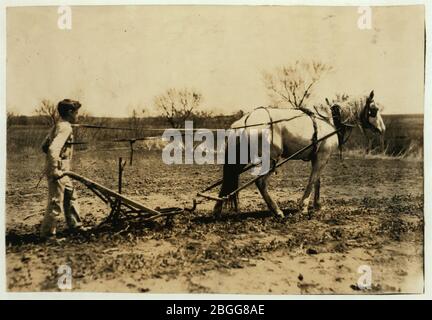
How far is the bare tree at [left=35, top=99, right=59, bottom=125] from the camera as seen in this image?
16.5 ft

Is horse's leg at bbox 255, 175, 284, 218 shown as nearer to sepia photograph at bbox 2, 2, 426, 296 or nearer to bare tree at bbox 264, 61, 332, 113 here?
sepia photograph at bbox 2, 2, 426, 296

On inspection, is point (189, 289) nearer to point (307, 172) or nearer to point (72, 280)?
point (72, 280)

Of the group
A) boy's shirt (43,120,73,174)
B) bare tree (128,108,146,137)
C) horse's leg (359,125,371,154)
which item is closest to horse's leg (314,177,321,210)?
horse's leg (359,125,371,154)

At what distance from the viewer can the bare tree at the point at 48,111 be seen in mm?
5016

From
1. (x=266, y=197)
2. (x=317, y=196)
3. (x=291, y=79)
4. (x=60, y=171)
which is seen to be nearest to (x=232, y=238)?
(x=266, y=197)

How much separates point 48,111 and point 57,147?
1.73 ft

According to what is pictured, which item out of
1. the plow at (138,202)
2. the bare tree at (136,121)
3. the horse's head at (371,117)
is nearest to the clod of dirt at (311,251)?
the plow at (138,202)

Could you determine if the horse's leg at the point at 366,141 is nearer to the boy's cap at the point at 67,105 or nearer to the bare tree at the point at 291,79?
the bare tree at the point at 291,79

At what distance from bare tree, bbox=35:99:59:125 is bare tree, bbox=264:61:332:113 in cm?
252

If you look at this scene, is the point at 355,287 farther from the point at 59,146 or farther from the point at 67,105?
the point at 67,105

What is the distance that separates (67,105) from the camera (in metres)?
4.92
